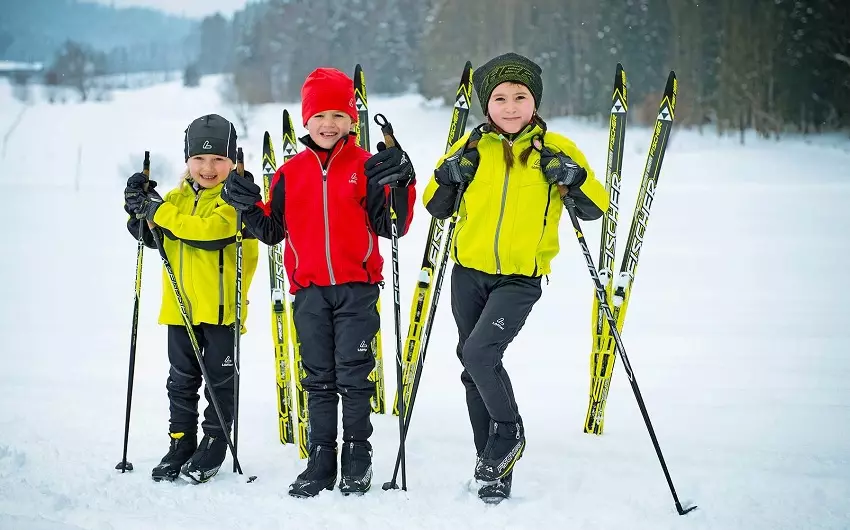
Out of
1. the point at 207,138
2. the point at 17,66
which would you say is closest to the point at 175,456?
the point at 207,138

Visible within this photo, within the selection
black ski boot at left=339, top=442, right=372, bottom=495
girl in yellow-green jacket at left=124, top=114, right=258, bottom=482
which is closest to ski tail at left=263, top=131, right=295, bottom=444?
girl in yellow-green jacket at left=124, top=114, right=258, bottom=482

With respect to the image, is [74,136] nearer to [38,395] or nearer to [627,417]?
[38,395]

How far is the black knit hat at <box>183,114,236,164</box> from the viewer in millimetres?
2938

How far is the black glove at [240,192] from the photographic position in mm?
2635

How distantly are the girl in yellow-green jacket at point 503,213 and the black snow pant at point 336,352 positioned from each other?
39 centimetres

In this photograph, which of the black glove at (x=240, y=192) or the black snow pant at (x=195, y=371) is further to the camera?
the black snow pant at (x=195, y=371)

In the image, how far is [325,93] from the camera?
2.73 metres

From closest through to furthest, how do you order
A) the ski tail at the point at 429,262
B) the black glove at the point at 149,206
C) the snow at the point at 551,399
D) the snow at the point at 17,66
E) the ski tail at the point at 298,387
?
1. the snow at the point at 551,399
2. the black glove at the point at 149,206
3. the ski tail at the point at 298,387
4. the ski tail at the point at 429,262
5. the snow at the point at 17,66

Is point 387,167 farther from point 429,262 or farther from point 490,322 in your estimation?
point 429,262

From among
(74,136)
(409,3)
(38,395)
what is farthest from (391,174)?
(409,3)

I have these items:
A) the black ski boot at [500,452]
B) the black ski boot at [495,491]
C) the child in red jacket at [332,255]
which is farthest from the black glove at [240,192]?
the black ski boot at [495,491]

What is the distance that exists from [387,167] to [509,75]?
56 cm

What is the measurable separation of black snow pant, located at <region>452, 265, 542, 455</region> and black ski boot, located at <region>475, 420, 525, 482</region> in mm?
37

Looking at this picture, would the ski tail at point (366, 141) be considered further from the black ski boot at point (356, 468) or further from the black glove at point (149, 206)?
the black glove at point (149, 206)
